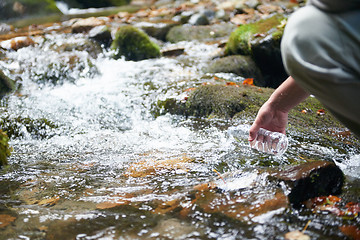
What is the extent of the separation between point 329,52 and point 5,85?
531cm

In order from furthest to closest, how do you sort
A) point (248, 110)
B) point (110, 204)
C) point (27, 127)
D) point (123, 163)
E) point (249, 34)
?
point (249, 34), point (27, 127), point (248, 110), point (123, 163), point (110, 204)

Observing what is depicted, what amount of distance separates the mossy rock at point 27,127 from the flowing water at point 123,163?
0.02 metres

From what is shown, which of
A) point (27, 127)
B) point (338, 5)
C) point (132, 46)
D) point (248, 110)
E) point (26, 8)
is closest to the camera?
point (338, 5)

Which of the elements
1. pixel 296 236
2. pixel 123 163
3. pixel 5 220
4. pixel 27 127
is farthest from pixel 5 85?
pixel 296 236

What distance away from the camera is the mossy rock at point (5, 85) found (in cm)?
507

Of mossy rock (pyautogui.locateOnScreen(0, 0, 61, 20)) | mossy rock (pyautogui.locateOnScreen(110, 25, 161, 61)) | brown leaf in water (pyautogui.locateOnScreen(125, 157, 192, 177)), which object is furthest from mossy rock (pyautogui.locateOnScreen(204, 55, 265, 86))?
mossy rock (pyautogui.locateOnScreen(0, 0, 61, 20))

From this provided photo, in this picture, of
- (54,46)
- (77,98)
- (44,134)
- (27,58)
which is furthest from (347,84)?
(54,46)

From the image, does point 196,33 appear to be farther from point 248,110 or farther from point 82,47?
point 248,110

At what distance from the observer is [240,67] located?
5.89 meters

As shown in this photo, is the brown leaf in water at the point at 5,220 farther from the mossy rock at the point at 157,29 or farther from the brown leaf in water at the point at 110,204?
the mossy rock at the point at 157,29

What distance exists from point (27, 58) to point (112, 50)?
1852 mm

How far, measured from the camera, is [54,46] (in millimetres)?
7137

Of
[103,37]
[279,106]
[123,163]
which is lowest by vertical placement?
[123,163]

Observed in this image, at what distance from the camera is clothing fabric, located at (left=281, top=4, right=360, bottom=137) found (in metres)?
1.30
